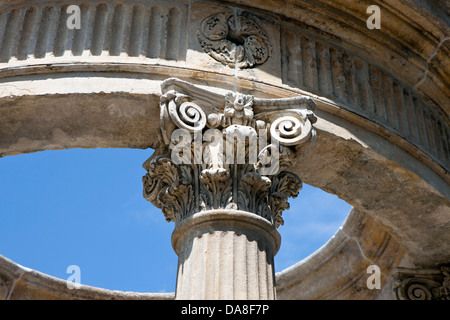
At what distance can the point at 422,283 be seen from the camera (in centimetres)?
1255

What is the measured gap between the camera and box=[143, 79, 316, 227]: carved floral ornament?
9.25 metres

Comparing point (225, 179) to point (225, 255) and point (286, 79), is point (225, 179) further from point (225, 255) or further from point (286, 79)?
point (286, 79)

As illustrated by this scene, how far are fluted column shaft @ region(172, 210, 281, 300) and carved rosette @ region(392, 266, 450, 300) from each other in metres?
4.08

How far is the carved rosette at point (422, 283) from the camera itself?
1235cm

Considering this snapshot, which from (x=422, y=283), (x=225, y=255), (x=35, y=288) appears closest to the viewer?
(x=225, y=255)

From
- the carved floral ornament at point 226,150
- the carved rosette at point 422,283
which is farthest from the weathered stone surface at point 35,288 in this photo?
the carved floral ornament at point 226,150

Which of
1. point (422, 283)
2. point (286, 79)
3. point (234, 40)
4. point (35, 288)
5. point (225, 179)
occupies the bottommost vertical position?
point (225, 179)

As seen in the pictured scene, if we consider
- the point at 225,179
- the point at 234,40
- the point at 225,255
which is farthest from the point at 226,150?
the point at 234,40

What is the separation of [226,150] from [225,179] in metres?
0.38

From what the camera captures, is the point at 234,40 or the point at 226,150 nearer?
the point at 226,150

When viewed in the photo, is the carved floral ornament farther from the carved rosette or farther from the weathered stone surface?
the weathered stone surface

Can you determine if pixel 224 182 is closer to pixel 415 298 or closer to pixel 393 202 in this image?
pixel 393 202

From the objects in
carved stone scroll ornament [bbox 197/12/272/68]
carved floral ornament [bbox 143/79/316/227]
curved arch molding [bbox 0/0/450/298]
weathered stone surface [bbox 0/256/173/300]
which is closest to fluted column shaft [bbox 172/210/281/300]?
carved floral ornament [bbox 143/79/316/227]

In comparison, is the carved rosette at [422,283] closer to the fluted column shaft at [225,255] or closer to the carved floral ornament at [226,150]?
the carved floral ornament at [226,150]
